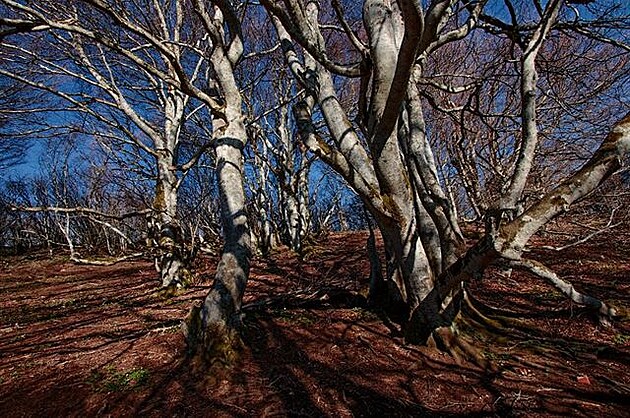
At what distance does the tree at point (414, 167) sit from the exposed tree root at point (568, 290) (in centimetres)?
3

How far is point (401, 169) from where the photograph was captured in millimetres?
2812

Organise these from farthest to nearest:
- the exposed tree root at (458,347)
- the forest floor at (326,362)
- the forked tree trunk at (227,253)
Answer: the forked tree trunk at (227,253) < the exposed tree root at (458,347) < the forest floor at (326,362)

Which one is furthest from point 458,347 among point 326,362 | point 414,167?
point 414,167

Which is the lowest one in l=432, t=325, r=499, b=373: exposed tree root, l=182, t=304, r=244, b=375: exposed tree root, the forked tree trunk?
l=432, t=325, r=499, b=373: exposed tree root

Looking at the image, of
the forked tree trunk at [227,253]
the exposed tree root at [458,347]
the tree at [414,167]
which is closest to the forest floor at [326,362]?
the exposed tree root at [458,347]

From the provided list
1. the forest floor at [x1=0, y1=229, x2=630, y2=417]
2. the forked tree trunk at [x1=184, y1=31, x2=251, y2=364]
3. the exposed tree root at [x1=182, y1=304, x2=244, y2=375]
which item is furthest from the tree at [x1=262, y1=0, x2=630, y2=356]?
the exposed tree root at [x1=182, y1=304, x2=244, y2=375]

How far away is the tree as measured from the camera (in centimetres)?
213

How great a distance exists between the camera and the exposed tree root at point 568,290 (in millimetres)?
2334

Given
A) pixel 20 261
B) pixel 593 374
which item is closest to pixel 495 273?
pixel 593 374

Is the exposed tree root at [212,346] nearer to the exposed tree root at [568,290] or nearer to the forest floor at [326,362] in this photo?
the forest floor at [326,362]

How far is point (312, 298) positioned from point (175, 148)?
4326mm

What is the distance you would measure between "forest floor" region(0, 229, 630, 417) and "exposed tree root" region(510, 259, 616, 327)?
0.12 metres

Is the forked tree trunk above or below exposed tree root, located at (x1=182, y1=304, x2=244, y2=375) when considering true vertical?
above

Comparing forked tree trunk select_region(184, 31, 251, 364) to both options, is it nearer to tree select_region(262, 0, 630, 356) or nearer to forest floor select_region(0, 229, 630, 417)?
forest floor select_region(0, 229, 630, 417)
